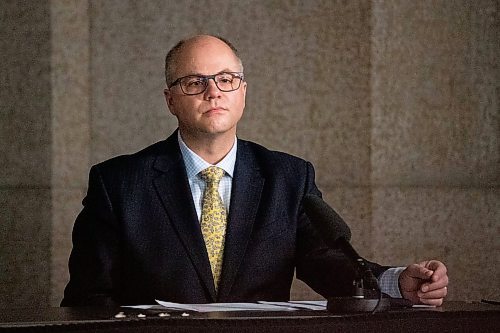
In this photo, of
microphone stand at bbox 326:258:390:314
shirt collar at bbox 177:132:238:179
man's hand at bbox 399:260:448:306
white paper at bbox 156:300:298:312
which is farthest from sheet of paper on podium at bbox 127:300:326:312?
shirt collar at bbox 177:132:238:179

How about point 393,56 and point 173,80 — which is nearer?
point 173,80

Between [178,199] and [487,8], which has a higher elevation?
[487,8]

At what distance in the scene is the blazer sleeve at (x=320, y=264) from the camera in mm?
2596

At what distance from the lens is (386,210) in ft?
12.6

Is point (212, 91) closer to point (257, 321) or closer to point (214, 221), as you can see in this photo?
point (214, 221)

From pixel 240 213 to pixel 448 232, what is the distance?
149cm

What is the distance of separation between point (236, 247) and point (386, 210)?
53.9 inches

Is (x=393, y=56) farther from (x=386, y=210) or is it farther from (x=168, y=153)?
(x=168, y=153)

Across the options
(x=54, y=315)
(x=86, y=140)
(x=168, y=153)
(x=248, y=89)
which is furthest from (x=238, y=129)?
(x=54, y=315)

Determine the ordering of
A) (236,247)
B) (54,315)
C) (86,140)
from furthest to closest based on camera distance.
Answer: (86,140), (236,247), (54,315)

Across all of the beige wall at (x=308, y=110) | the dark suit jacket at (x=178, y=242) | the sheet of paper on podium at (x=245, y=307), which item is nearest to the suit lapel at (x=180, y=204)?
the dark suit jacket at (x=178, y=242)

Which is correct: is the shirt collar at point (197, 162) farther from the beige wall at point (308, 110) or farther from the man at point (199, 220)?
the beige wall at point (308, 110)

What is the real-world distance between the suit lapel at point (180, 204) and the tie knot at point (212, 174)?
6 cm

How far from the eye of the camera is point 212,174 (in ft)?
8.85
